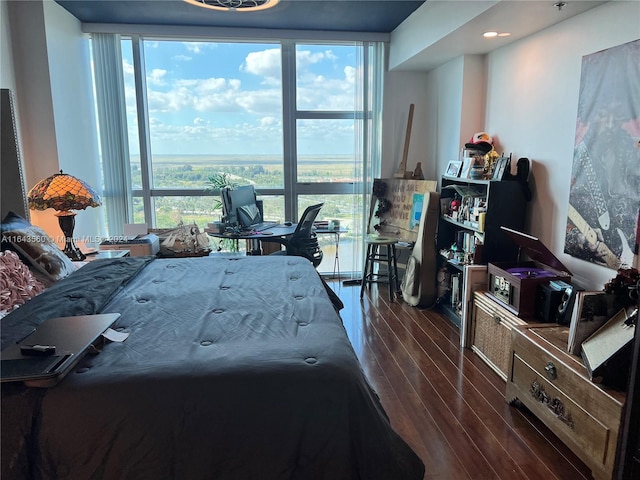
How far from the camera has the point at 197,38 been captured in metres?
4.32

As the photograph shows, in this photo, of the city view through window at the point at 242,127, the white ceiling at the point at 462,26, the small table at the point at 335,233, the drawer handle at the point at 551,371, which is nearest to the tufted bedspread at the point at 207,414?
the drawer handle at the point at 551,371

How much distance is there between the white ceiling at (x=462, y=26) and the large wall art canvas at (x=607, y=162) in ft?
1.32

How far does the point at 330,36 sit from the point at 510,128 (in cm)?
214

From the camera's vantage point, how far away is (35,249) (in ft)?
8.03

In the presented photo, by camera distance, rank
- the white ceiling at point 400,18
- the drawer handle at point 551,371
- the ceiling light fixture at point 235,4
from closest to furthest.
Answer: the drawer handle at point 551,371 < the white ceiling at point 400,18 < the ceiling light fixture at point 235,4

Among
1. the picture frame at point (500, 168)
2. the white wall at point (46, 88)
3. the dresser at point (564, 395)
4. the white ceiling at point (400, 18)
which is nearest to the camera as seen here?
the dresser at point (564, 395)

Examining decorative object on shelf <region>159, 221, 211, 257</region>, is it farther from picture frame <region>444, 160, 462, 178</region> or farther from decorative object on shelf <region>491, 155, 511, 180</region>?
decorative object on shelf <region>491, 155, 511, 180</region>

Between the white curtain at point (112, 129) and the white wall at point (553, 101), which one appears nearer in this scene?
the white wall at point (553, 101)

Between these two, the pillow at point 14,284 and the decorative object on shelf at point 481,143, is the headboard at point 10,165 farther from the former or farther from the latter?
the decorative object on shelf at point 481,143

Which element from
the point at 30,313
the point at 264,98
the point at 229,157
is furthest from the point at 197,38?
the point at 30,313

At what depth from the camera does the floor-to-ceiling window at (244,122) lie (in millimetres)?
4434

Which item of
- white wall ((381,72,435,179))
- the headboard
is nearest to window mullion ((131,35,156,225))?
the headboard

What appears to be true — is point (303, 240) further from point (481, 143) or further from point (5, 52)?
point (5, 52)

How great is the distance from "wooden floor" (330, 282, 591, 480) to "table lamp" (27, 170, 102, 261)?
2.21 metres
